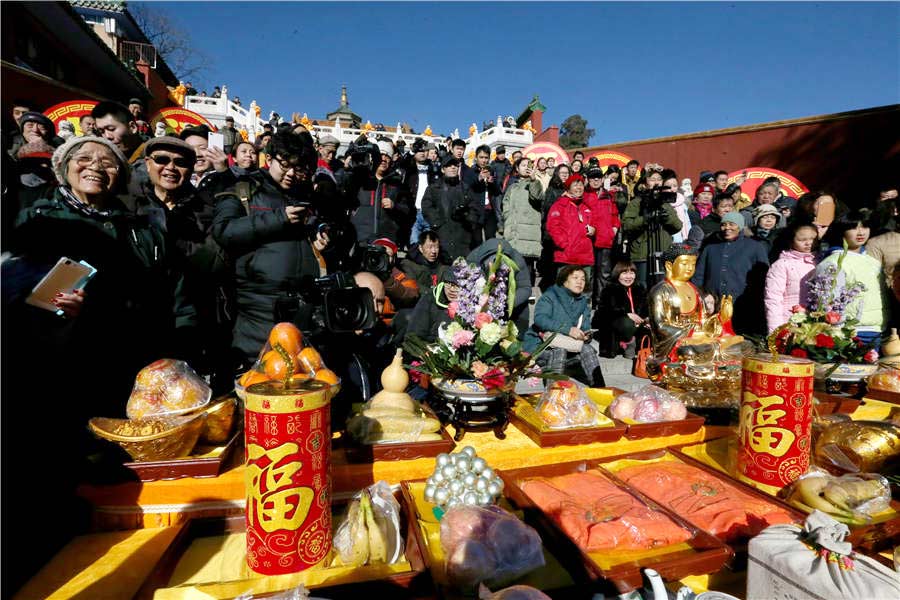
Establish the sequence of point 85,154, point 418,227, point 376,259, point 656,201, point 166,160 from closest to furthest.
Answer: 1. point 85,154
2. point 376,259
3. point 166,160
4. point 656,201
5. point 418,227

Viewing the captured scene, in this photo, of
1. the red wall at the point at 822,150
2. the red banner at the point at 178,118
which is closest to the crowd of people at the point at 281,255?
the red banner at the point at 178,118

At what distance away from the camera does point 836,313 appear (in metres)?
3.12

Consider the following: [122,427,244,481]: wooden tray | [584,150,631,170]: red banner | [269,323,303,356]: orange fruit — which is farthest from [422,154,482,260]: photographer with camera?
[584,150,631,170]: red banner

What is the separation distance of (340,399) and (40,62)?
1245cm

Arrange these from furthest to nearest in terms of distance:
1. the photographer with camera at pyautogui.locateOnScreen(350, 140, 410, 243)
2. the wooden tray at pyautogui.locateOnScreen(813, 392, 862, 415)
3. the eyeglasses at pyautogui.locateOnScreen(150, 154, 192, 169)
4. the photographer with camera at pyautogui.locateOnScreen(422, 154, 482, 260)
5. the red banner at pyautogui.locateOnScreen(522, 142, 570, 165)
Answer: the red banner at pyautogui.locateOnScreen(522, 142, 570, 165) < the photographer with camera at pyautogui.locateOnScreen(422, 154, 482, 260) < the photographer with camera at pyautogui.locateOnScreen(350, 140, 410, 243) < the eyeglasses at pyautogui.locateOnScreen(150, 154, 192, 169) < the wooden tray at pyautogui.locateOnScreen(813, 392, 862, 415)

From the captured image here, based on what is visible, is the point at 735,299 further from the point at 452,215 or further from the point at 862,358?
the point at 452,215

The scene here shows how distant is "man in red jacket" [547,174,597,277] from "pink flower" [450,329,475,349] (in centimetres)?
398

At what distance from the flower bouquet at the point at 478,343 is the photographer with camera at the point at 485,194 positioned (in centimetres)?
465

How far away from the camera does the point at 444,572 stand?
117 cm

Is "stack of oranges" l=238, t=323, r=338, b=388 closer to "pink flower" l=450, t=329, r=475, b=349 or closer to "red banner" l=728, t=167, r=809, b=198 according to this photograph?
"pink flower" l=450, t=329, r=475, b=349

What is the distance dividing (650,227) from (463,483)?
5.52 m

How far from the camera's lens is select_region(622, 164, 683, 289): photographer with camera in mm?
6043

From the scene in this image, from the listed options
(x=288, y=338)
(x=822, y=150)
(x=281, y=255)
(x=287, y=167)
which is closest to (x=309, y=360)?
(x=288, y=338)

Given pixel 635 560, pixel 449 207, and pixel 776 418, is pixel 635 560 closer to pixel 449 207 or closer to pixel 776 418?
pixel 776 418
